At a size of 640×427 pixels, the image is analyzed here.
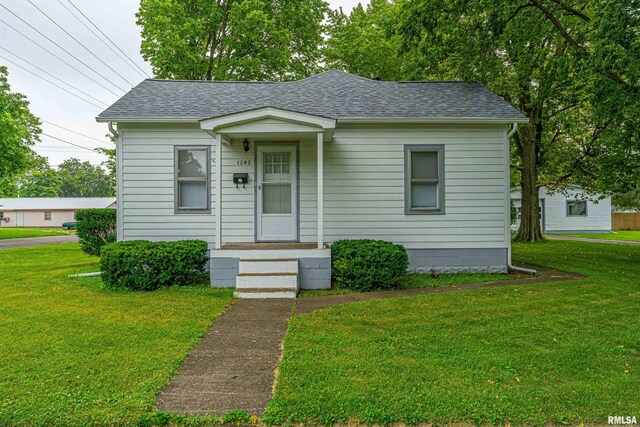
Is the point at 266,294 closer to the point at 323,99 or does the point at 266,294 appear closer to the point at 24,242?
the point at 323,99

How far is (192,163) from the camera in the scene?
7.96 metres

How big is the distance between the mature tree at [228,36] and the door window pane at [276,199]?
34.5ft

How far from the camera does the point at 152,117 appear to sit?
7539 millimetres

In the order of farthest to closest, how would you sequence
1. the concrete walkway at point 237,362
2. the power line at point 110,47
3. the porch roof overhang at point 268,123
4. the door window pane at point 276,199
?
the power line at point 110,47, the door window pane at point 276,199, the porch roof overhang at point 268,123, the concrete walkway at point 237,362

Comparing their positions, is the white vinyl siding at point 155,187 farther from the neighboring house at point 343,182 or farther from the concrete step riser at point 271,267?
the concrete step riser at point 271,267

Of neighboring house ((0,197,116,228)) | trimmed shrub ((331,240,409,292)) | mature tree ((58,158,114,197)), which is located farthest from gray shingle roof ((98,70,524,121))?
mature tree ((58,158,114,197))

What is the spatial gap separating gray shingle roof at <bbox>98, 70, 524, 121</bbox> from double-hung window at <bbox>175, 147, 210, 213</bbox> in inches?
32.3

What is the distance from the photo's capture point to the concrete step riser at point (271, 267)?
21.5 ft

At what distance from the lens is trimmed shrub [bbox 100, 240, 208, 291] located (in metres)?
6.39

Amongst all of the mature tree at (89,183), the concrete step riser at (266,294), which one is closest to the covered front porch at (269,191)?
the concrete step riser at (266,294)

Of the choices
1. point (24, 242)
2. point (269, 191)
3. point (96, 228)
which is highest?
point (269, 191)

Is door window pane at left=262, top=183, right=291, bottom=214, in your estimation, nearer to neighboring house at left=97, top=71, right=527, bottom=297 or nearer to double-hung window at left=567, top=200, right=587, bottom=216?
neighboring house at left=97, top=71, right=527, bottom=297

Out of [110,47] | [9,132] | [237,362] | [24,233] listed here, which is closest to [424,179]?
[237,362]

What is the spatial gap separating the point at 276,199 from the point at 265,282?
2.34 meters
